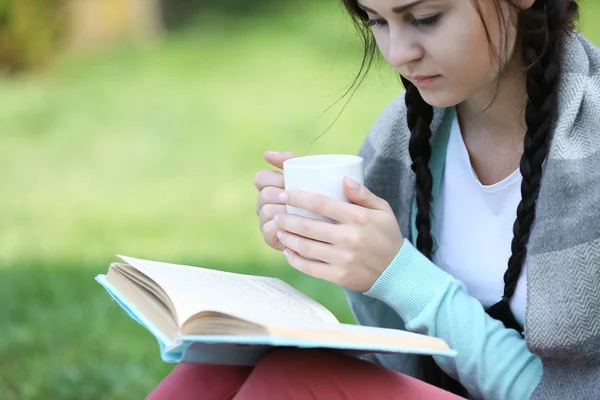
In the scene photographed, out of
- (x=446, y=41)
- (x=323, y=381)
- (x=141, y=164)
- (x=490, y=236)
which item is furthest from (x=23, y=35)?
(x=323, y=381)

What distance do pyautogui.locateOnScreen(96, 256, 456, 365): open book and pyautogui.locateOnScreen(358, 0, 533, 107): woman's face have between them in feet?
1.53

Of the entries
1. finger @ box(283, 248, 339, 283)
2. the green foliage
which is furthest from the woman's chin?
the green foliage

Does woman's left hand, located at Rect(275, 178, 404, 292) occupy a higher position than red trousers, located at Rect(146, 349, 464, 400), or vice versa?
woman's left hand, located at Rect(275, 178, 404, 292)

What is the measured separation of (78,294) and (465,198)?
214 centimetres

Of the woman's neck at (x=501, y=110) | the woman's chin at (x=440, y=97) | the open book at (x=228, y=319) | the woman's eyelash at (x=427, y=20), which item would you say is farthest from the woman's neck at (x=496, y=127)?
the open book at (x=228, y=319)

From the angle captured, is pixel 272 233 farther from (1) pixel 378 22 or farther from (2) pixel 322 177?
(1) pixel 378 22

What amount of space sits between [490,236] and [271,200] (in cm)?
44

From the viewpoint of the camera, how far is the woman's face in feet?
5.45

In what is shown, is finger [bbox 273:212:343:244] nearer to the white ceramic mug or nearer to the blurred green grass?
the white ceramic mug

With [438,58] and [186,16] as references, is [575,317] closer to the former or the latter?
[438,58]

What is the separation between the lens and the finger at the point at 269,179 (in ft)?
6.31

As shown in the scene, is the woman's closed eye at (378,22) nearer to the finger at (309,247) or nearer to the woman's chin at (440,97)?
the woman's chin at (440,97)

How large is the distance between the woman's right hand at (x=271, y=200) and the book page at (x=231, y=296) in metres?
0.09

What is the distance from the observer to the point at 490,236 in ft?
6.30
